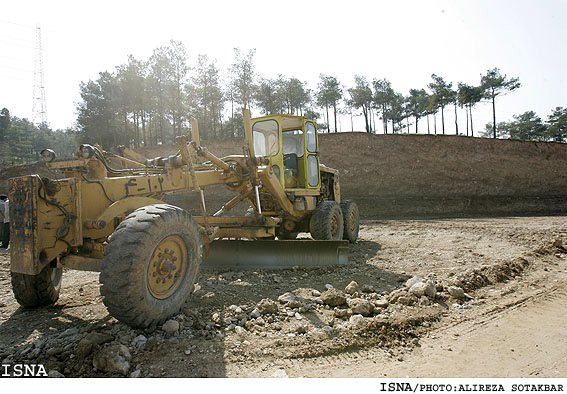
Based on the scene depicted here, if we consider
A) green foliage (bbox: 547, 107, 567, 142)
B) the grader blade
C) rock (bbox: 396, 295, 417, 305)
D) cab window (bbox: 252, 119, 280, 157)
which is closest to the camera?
rock (bbox: 396, 295, 417, 305)

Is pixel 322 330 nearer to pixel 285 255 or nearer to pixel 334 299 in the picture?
pixel 334 299

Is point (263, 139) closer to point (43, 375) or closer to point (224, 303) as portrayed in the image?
point (224, 303)

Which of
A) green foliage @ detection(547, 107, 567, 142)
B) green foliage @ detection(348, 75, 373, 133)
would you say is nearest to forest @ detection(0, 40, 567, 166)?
green foliage @ detection(348, 75, 373, 133)

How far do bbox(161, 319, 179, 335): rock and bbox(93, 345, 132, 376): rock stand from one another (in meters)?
0.44

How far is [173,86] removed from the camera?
3077 cm

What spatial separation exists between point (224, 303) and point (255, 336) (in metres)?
0.94

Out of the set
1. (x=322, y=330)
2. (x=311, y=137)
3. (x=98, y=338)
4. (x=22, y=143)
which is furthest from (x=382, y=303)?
(x=22, y=143)

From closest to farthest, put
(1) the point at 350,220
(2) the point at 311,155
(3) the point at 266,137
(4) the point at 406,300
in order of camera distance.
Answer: (4) the point at 406,300 < (3) the point at 266,137 < (2) the point at 311,155 < (1) the point at 350,220

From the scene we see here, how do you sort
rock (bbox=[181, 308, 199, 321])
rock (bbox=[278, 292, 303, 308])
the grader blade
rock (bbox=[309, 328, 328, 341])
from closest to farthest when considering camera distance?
1. rock (bbox=[309, 328, 328, 341])
2. rock (bbox=[181, 308, 199, 321])
3. rock (bbox=[278, 292, 303, 308])
4. the grader blade

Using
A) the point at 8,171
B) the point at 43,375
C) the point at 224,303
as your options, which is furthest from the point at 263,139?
the point at 8,171

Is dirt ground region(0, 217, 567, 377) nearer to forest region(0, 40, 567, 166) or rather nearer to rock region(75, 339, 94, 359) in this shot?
rock region(75, 339, 94, 359)

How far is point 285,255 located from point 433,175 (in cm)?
2280

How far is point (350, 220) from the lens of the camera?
353 inches

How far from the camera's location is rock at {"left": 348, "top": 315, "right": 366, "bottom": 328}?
337 cm
